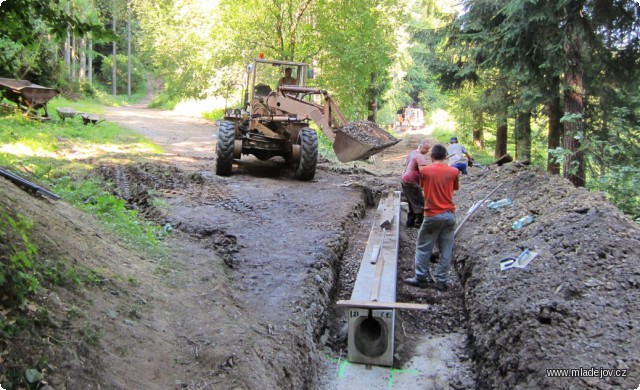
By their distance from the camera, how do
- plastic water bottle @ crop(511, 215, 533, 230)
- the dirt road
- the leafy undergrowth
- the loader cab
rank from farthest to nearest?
1. the loader cab
2. plastic water bottle @ crop(511, 215, 533, 230)
3. the dirt road
4. the leafy undergrowth

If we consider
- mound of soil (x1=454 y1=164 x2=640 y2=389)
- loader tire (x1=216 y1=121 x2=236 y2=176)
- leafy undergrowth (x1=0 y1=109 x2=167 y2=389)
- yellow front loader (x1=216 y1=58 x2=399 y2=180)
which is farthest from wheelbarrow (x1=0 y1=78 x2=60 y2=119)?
mound of soil (x1=454 y1=164 x2=640 y2=389)

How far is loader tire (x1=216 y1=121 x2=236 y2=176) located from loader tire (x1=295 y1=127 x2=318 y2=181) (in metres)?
1.56

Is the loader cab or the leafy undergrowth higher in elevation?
the loader cab

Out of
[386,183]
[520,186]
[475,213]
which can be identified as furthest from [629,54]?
[386,183]

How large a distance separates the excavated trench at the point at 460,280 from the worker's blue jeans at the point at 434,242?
277 millimetres

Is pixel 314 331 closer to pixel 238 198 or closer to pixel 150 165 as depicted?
pixel 238 198

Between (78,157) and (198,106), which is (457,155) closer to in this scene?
(78,157)

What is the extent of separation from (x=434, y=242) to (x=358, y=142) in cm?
457

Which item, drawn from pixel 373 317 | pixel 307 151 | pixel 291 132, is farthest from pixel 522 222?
pixel 291 132

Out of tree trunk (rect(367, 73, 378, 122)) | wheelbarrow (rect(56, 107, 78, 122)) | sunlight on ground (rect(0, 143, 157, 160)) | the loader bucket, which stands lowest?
sunlight on ground (rect(0, 143, 157, 160))

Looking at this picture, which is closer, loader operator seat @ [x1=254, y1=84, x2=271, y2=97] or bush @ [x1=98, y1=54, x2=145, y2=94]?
loader operator seat @ [x1=254, y1=84, x2=271, y2=97]

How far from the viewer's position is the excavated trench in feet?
14.5

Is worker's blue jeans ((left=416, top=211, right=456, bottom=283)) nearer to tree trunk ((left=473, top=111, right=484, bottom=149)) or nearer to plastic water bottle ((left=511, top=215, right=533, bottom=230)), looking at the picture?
plastic water bottle ((left=511, top=215, right=533, bottom=230))

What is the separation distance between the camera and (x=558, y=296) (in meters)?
5.12
